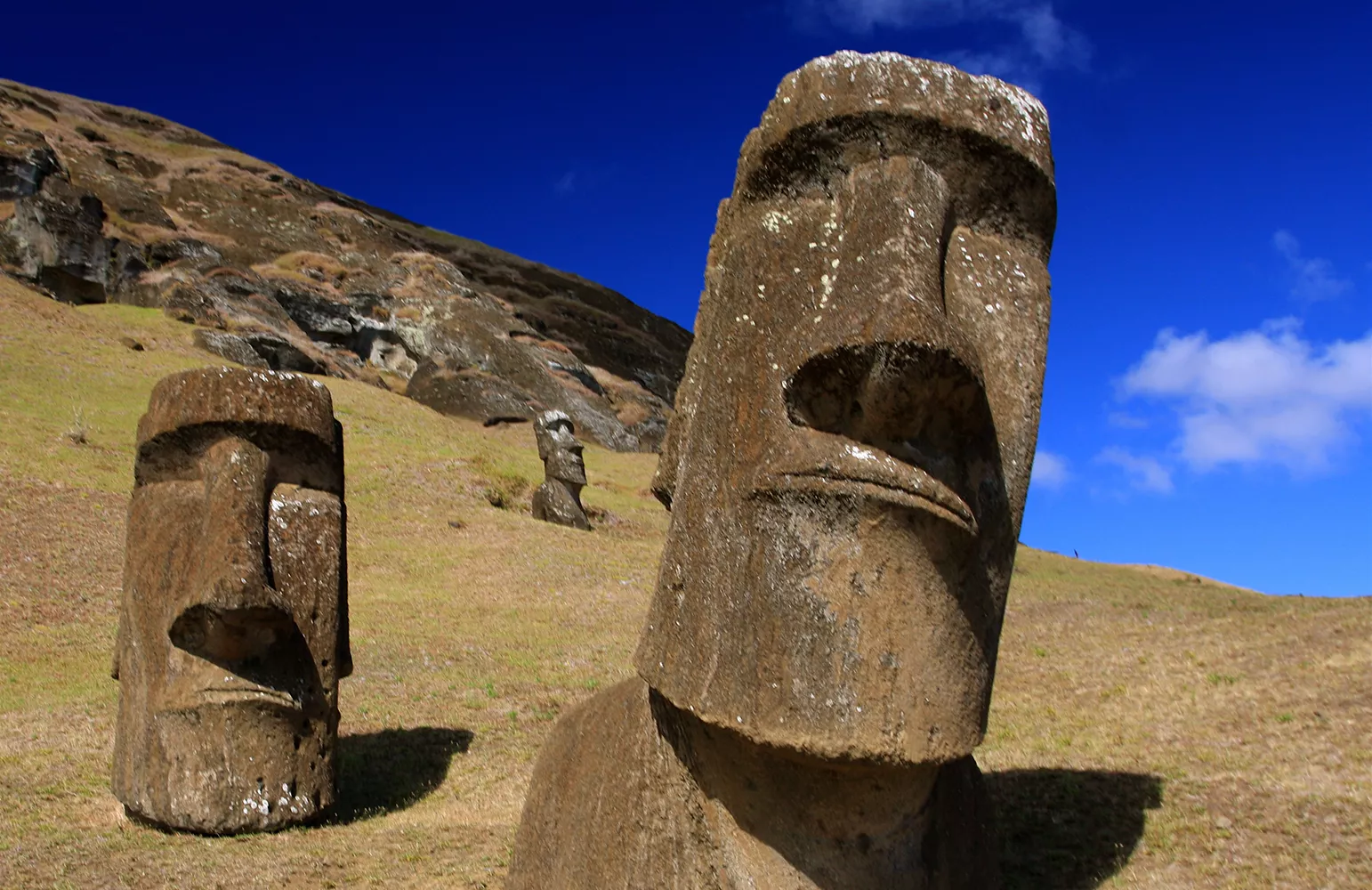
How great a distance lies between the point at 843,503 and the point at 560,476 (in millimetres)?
19987

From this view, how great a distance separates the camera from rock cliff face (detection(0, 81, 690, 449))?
37.8 meters

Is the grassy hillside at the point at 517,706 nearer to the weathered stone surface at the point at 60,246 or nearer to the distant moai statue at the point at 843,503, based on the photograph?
the distant moai statue at the point at 843,503

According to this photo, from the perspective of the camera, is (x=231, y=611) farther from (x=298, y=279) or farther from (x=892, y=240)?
(x=298, y=279)

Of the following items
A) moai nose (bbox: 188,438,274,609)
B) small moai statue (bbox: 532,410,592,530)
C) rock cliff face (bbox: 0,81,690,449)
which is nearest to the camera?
moai nose (bbox: 188,438,274,609)

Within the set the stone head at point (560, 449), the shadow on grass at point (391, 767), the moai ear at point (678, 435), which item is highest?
the stone head at point (560, 449)

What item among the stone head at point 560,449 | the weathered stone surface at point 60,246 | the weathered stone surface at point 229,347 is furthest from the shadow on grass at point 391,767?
the weathered stone surface at point 60,246

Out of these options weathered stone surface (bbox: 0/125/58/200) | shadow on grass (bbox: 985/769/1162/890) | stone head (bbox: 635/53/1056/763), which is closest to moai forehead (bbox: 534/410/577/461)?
shadow on grass (bbox: 985/769/1162/890)

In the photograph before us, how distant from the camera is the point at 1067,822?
5887mm

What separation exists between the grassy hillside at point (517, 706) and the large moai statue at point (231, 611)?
0.31 meters

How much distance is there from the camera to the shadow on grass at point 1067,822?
527cm

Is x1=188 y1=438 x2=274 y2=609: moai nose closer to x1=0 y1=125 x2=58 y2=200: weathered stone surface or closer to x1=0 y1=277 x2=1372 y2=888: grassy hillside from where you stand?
x1=0 y1=277 x2=1372 y2=888: grassy hillside

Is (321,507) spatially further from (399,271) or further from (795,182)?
(399,271)

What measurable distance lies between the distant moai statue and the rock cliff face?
98.9 ft

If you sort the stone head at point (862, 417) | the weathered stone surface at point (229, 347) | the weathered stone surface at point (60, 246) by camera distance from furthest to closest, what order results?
the weathered stone surface at point (60, 246)
the weathered stone surface at point (229, 347)
the stone head at point (862, 417)
